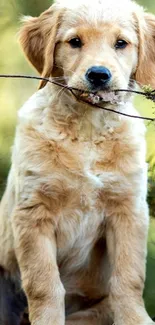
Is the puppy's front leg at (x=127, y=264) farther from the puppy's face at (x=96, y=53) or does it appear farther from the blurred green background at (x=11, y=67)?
the blurred green background at (x=11, y=67)

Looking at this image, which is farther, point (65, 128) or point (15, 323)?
point (15, 323)

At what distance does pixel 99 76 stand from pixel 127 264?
1.03 m

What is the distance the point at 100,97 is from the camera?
5.05m

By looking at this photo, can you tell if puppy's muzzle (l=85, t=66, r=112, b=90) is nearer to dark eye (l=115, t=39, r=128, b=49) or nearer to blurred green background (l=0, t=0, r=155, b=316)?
dark eye (l=115, t=39, r=128, b=49)

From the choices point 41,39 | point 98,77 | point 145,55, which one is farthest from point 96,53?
point 41,39

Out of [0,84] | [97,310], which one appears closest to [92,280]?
[97,310]

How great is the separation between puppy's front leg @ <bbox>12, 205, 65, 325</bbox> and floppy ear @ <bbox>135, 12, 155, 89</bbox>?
32.3 inches

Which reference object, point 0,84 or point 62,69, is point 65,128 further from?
point 0,84

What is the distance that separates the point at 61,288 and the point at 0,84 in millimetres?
2436

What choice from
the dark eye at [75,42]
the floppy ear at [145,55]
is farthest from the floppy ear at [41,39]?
the floppy ear at [145,55]

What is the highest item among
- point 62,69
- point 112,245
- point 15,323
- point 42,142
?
point 62,69

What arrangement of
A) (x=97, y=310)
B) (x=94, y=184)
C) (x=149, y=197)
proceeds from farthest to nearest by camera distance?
(x=149, y=197) < (x=97, y=310) < (x=94, y=184)

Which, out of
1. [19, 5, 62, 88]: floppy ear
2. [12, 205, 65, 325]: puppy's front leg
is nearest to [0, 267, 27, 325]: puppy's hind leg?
[12, 205, 65, 325]: puppy's front leg

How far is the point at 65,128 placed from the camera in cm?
545
